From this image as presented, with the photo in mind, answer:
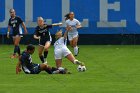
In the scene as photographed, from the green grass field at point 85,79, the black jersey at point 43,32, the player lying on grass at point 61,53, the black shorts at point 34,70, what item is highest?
the black jersey at point 43,32

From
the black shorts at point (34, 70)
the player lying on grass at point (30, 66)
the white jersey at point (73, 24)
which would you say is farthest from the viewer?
the white jersey at point (73, 24)

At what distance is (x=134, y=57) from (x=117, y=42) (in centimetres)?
914

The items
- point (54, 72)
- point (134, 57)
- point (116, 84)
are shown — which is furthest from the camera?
point (134, 57)

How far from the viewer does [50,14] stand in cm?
3450

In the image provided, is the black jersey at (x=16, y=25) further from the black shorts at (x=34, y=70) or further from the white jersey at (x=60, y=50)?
the black shorts at (x=34, y=70)

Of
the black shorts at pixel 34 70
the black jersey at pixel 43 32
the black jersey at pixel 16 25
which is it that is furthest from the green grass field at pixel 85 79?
the black jersey at pixel 16 25

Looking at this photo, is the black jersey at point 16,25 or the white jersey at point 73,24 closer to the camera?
the black jersey at point 16,25

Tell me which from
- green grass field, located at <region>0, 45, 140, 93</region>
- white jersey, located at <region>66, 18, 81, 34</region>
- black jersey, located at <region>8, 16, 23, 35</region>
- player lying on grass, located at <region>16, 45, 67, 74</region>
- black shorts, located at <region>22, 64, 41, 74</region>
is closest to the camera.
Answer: green grass field, located at <region>0, 45, 140, 93</region>

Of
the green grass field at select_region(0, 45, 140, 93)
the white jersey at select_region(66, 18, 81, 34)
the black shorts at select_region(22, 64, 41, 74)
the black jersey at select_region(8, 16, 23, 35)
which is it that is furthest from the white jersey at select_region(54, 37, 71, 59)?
the white jersey at select_region(66, 18, 81, 34)

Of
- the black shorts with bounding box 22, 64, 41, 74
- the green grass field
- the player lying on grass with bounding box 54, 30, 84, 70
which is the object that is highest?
the player lying on grass with bounding box 54, 30, 84, 70

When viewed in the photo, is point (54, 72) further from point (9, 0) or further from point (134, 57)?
point (9, 0)

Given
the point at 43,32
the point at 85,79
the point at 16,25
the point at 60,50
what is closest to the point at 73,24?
the point at 16,25

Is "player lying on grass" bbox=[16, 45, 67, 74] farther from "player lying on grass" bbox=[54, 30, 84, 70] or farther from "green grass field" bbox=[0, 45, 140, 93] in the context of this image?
"player lying on grass" bbox=[54, 30, 84, 70]

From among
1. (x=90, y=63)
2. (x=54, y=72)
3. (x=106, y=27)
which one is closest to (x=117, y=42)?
(x=106, y=27)
